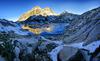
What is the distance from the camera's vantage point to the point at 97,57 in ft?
99.2

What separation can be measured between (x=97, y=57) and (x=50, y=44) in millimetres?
12235

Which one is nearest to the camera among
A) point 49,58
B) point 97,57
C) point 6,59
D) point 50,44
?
point 97,57

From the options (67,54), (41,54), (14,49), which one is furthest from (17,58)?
(67,54)

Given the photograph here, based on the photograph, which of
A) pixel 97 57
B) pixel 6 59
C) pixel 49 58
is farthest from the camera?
pixel 49 58

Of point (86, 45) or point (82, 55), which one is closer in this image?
point (82, 55)

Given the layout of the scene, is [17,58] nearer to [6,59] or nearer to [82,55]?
[6,59]

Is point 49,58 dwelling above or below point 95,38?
below

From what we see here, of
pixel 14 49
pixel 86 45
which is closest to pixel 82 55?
pixel 86 45

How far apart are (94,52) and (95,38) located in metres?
4.61

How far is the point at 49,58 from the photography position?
3475cm

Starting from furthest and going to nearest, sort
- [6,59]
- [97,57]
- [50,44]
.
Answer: [50,44] → [6,59] → [97,57]

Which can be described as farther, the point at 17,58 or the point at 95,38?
the point at 95,38

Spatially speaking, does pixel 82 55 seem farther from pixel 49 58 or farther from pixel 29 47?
pixel 29 47

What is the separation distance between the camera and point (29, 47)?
36.9m
